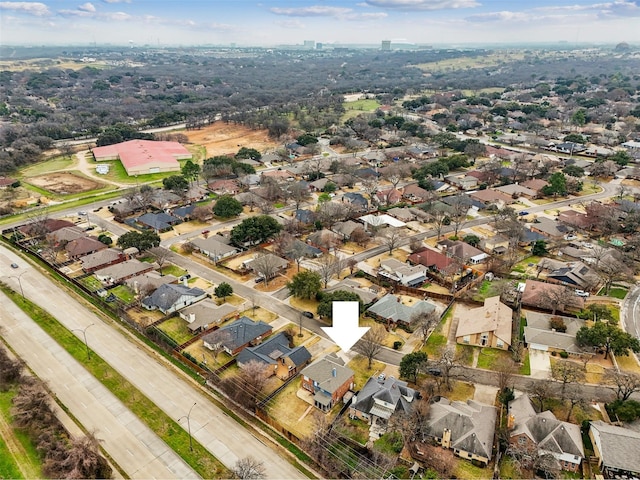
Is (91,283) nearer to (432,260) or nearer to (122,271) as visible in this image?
(122,271)

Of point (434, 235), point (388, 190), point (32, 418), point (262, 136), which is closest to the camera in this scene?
point (32, 418)

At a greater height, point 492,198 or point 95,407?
point 492,198

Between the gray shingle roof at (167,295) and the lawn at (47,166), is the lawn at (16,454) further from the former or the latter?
the lawn at (47,166)

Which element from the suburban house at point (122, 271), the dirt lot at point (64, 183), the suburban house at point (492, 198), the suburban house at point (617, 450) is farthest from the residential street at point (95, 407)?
the suburban house at point (492, 198)

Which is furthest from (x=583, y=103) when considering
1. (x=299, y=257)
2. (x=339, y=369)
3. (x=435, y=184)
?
(x=339, y=369)

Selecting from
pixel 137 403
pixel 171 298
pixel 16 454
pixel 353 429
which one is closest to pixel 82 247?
pixel 171 298

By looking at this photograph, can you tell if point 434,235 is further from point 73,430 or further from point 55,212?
point 55,212
